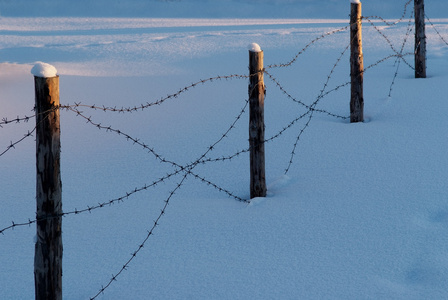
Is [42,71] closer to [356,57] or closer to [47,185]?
[47,185]

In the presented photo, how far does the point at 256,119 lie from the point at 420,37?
5.16 m

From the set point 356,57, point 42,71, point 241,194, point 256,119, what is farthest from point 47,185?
point 356,57

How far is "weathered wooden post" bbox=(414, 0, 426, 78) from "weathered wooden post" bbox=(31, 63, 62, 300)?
6936mm

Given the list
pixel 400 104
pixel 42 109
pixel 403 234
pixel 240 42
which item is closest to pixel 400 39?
pixel 240 42

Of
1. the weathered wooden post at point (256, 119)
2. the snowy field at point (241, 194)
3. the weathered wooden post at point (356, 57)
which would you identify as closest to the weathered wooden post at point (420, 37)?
the snowy field at point (241, 194)

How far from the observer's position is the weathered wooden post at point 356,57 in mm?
6258

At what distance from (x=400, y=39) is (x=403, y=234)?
37.5 ft

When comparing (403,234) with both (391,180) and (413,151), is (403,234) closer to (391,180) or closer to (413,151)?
(391,180)

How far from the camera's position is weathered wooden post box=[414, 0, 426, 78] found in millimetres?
8477

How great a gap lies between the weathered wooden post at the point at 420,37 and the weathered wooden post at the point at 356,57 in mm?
2519

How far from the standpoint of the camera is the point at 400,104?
294 inches

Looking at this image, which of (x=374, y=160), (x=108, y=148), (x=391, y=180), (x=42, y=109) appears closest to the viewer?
(x=42, y=109)

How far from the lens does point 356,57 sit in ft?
20.7

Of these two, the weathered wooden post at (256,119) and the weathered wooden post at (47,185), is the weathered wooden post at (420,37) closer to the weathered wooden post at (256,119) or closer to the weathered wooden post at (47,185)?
the weathered wooden post at (256,119)
